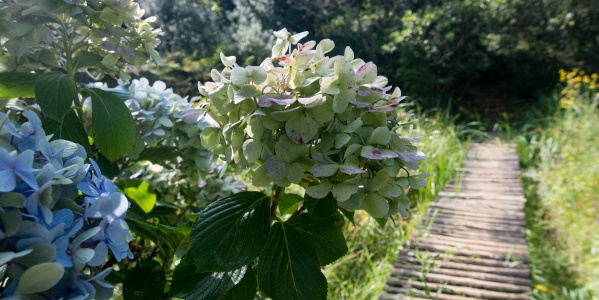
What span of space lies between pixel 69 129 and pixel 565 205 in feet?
12.2

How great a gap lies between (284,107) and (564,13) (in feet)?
27.7

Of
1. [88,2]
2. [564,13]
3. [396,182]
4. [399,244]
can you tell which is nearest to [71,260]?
[396,182]

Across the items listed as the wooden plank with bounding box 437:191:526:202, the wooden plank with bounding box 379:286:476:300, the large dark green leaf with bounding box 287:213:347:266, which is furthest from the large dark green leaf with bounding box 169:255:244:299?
the wooden plank with bounding box 437:191:526:202

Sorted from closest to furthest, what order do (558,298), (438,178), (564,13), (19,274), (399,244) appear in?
(19,274) → (558,298) → (399,244) → (438,178) → (564,13)

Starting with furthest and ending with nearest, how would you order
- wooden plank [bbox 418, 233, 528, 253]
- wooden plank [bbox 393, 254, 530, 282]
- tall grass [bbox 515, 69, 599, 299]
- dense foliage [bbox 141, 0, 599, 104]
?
dense foliage [bbox 141, 0, 599, 104] < tall grass [bbox 515, 69, 599, 299] < wooden plank [bbox 418, 233, 528, 253] < wooden plank [bbox 393, 254, 530, 282]

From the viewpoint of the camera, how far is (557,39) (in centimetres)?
789

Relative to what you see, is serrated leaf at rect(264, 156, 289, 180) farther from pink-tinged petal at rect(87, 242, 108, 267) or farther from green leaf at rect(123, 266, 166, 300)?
green leaf at rect(123, 266, 166, 300)

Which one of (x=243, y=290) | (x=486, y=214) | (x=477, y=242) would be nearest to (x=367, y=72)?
(x=243, y=290)

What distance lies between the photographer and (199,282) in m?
0.71

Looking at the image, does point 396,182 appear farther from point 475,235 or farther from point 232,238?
point 475,235

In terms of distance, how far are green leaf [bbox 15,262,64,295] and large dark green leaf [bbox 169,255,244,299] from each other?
1.15 ft

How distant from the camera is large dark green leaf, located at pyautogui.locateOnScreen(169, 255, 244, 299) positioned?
70 cm

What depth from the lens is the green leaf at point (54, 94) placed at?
770 millimetres

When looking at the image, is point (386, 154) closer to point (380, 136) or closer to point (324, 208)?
point (380, 136)
